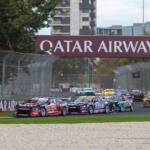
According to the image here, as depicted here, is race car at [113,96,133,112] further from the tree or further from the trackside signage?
the trackside signage

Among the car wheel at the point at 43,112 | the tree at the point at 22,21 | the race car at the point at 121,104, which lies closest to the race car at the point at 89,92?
the tree at the point at 22,21

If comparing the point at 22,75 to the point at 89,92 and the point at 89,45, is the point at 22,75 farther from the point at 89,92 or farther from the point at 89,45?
the point at 89,92

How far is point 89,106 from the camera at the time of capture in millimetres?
32750

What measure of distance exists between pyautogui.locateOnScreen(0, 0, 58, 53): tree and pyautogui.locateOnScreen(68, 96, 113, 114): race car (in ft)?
32.0

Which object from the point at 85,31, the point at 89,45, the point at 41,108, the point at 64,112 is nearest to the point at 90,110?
→ the point at 64,112

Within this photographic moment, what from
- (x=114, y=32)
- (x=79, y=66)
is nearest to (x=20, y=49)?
(x=79, y=66)

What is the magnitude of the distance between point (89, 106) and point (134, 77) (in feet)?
107

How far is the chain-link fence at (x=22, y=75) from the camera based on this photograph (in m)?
32.8

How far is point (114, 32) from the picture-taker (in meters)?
159

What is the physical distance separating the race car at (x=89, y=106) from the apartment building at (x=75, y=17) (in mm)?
90551
